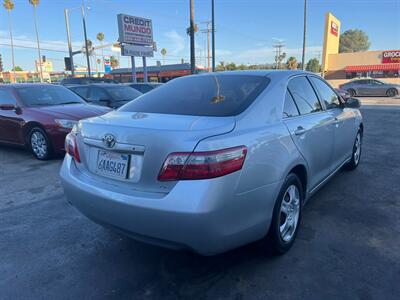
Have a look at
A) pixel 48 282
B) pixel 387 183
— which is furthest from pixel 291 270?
pixel 387 183

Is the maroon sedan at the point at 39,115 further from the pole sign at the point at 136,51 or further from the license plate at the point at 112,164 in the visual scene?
the pole sign at the point at 136,51

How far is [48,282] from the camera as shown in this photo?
2.57 m

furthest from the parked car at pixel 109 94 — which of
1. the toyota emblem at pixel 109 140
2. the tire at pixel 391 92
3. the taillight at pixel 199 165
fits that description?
the tire at pixel 391 92

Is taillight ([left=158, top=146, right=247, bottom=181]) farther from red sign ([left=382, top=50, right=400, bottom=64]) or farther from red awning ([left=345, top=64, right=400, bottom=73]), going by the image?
red sign ([left=382, top=50, right=400, bottom=64])

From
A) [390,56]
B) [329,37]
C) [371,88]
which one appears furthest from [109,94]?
[390,56]

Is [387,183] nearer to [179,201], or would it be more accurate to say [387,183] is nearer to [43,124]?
[179,201]

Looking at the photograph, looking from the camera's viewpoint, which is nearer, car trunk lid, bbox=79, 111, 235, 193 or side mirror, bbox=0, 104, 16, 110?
car trunk lid, bbox=79, 111, 235, 193

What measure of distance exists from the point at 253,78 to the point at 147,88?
10157mm

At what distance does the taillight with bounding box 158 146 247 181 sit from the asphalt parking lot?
934 millimetres

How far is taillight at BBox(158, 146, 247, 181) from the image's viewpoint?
206cm

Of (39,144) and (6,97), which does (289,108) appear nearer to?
(39,144)

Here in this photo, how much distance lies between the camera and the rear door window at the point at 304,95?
3182mm


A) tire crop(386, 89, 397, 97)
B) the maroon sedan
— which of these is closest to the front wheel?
the maroon sedan

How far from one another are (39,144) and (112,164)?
15.1 feet
